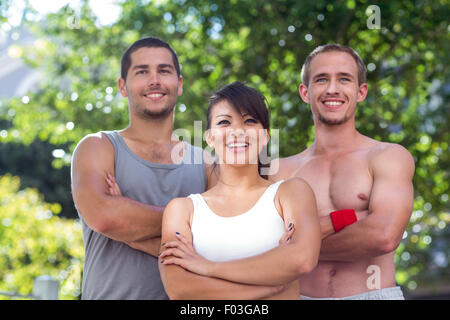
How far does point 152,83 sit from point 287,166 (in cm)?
93

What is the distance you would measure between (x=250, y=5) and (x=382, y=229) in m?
4.80

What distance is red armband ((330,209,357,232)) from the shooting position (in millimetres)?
2809

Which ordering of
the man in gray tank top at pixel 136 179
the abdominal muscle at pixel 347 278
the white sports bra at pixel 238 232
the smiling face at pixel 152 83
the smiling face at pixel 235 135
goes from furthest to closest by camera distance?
the smiling face at pixel 152 83 → the abdominal muscle at pixel 347 278 → the man in gray tank top at pixel 136 179 → the smiling face at pixel 235 135 → the white sports bra at pixel 238 232

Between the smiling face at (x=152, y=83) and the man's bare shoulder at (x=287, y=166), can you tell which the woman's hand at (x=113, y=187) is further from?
the man's bare shoulder at (x=287, y=166)

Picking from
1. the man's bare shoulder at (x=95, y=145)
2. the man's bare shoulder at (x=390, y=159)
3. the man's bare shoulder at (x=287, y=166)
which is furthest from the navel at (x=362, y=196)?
the man's bare shoulder at (x=95, y=145)

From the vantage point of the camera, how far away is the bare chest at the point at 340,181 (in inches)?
122

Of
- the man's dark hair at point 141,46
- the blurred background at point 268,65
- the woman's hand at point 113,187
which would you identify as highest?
the blurred background at point 268,65

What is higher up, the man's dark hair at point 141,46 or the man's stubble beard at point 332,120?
the man's dark hair at point 141,46

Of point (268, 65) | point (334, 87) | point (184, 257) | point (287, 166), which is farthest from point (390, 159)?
point (268, 65)

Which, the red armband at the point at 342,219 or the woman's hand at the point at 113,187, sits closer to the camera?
the red armband at the point at 342,219

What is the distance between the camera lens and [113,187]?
3.02 m

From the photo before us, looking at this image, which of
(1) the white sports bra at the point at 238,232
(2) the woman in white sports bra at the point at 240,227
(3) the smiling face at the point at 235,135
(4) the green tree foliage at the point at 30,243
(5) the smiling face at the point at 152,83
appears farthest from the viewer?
(4) the green tree foliage at the point at 30,243

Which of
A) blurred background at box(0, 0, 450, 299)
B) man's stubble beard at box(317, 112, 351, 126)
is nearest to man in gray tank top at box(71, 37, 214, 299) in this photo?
man's stubble beard at box(317, 112, 351, 126)
